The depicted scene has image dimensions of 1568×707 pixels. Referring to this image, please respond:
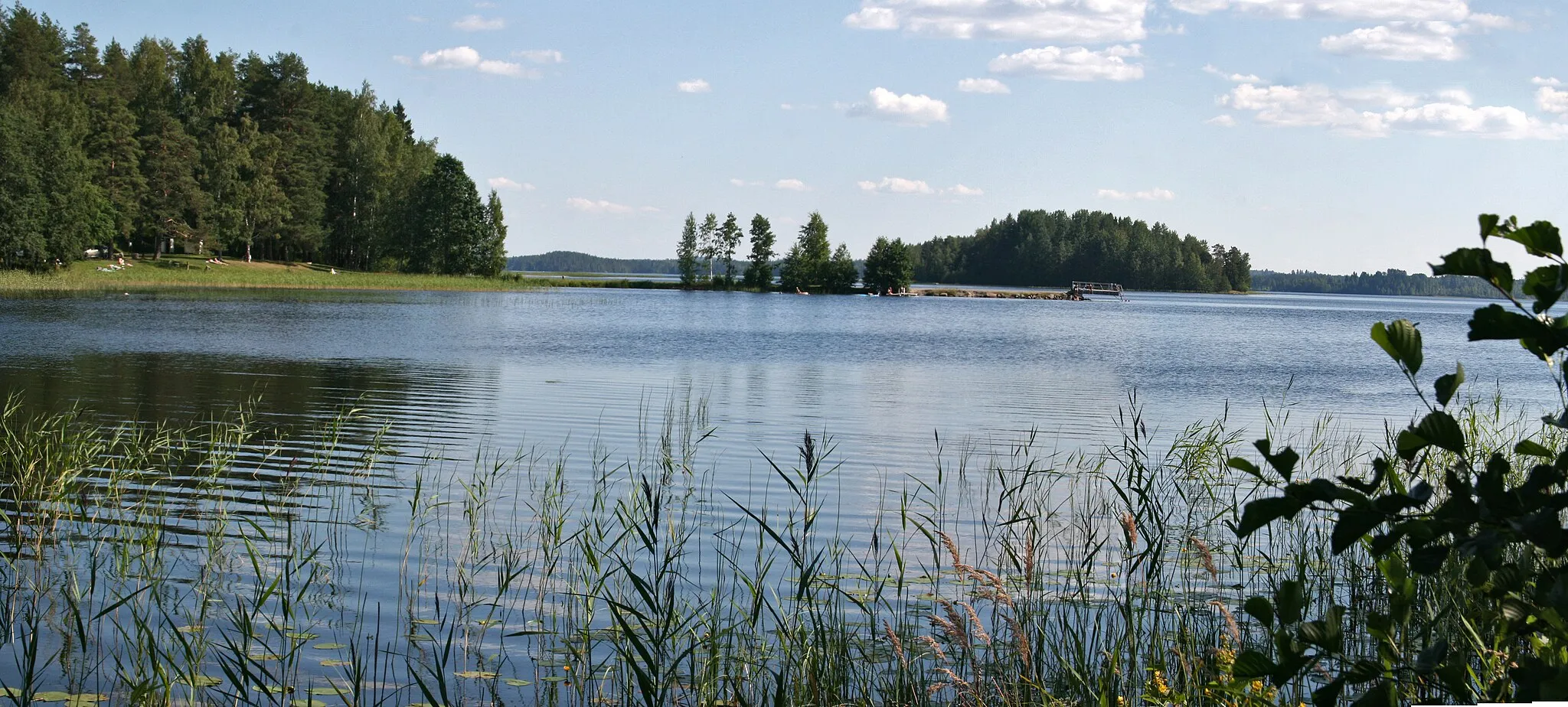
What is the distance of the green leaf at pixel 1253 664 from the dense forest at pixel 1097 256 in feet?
600

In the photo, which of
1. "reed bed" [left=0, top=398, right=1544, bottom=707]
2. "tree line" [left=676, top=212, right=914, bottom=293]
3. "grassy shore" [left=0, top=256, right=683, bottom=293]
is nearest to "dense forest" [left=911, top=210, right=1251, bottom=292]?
"tree line" [left=676, top=212, right=914, bottom=293]

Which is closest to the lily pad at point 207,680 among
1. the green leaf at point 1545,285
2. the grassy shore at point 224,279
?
the green leaf at point 1545,285

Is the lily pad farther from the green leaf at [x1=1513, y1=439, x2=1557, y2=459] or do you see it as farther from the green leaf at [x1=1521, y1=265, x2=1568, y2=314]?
the green leaf at [x1=1521, y1=265, x2=1568, y2=314]

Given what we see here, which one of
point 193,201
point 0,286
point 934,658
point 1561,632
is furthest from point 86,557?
point 193,201

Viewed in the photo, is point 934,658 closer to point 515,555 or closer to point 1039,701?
point 1039,701

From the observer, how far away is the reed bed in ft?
16.6

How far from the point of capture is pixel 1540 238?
1.87m

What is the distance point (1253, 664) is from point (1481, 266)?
0.74 metres

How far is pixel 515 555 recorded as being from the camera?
305 inches

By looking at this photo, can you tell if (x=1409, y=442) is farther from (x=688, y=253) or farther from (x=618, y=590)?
(x=688, y=253)

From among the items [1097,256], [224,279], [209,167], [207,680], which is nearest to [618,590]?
[207,680]

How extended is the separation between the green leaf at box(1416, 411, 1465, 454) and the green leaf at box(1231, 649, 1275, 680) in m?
0.44

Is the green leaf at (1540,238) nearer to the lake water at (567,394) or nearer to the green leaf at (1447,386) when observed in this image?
the green leaf at (1447,386)

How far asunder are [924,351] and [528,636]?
29.6 meters
